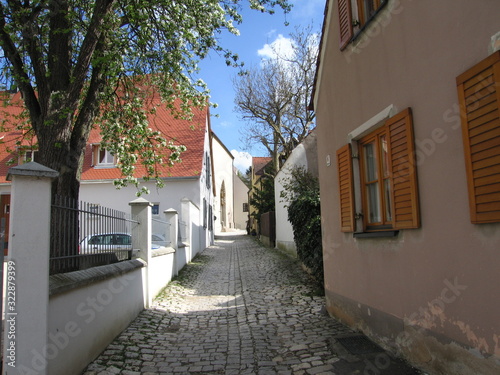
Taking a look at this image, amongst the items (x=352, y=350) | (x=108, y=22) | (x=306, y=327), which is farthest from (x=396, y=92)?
(x=108, y=22)

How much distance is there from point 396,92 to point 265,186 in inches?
862

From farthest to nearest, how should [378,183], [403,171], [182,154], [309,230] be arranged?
[182,154], [309,230], [378,183], [403,171]

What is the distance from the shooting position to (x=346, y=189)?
18.0ft

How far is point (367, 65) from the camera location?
4.94 meters

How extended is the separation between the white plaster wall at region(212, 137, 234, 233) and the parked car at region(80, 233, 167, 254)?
1394 inches

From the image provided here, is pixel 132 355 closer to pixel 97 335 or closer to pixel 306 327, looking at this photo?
pixel 97 335

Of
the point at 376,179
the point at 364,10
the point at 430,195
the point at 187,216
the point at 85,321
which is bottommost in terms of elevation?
the point at 85,321

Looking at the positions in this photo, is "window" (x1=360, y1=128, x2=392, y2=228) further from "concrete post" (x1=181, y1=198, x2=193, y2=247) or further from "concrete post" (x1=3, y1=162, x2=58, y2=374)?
"concrete post" (x1=181, y1=198, x2=193, y2=247)

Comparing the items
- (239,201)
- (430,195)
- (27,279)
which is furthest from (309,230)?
(239,201)

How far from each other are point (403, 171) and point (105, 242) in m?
4.29

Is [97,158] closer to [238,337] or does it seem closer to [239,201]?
[238,337]

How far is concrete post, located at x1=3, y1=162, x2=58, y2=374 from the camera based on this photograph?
3188mm

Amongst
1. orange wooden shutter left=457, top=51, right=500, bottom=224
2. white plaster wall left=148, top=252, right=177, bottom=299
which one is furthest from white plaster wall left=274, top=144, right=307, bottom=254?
orange wooden shutter left=457, top=51, right=500, bottom=224

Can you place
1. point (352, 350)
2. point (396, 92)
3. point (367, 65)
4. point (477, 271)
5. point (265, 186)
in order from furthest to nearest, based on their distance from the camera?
point (265, 186)
point (367, 65)
point (352, 350)
point (396, 92)
point (477, 271)
